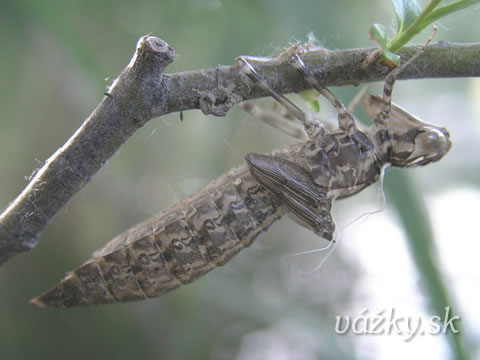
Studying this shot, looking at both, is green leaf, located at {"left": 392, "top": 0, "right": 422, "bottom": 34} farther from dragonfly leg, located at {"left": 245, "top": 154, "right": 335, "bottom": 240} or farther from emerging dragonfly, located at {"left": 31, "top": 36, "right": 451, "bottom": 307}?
dragonfly leg, located at {"left": 245, "top": 154, "right": 335, "bottom": 240}

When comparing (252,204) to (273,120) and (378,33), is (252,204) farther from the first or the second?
(378,33)

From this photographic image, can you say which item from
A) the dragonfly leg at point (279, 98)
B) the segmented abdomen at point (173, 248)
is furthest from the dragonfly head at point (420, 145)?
the segmented abdomen at point (173, 248)

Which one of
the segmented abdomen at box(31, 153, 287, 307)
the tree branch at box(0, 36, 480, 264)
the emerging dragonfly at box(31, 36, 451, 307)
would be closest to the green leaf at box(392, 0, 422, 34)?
the tree branch at box(0, 36, 480, 264)

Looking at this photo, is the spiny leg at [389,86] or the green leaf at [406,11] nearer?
the green leaf at [406,11]

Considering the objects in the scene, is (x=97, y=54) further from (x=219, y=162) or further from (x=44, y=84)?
(x=219, y=162)

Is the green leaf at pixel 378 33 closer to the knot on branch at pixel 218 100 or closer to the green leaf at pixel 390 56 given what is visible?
the green leaf at pixel 390 56

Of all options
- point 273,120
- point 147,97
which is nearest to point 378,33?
point 147,97

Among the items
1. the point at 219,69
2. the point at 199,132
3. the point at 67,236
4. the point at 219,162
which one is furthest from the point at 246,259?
the point at 219,69
